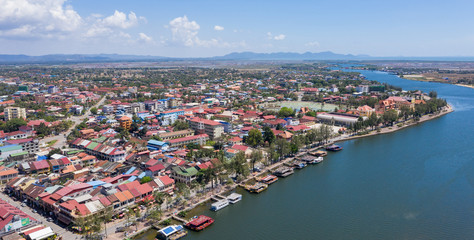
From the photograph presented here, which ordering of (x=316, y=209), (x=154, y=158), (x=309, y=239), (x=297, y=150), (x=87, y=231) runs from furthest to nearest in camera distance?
1. (x=297, y=150)
2. (x=154, y=158)
3. (x=316, y=209)
4. (x=309, y=239)
5. (x=87, y=231)

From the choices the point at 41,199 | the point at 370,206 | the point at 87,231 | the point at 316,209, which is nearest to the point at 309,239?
the point at 316,209

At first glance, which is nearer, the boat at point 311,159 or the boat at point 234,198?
the boat at point 234,198

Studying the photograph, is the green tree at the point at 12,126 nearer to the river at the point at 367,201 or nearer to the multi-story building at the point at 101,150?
the multi-story building at the point at 101,150

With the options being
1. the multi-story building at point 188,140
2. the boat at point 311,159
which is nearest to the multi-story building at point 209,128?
the multi-story building at point 188,140

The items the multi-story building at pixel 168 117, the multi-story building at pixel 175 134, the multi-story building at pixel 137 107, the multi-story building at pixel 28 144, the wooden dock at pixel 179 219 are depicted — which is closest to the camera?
the wooden dock at pixel 179 219

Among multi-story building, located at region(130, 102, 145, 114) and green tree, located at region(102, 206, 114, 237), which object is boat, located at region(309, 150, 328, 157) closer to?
green tree, located at region(102, 206, 114, 237)

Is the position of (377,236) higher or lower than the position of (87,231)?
lower

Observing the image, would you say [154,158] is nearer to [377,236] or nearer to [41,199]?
[41,199]
